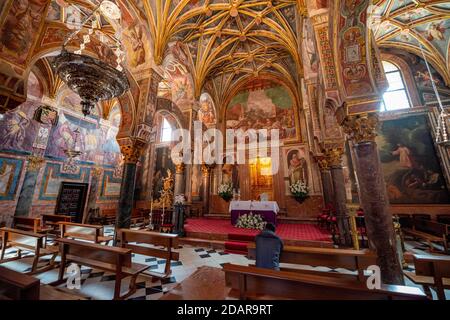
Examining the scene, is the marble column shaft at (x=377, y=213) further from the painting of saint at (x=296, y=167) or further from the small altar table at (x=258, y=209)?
the painting of saint at (x=296, y=167)

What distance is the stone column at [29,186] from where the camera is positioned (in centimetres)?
848

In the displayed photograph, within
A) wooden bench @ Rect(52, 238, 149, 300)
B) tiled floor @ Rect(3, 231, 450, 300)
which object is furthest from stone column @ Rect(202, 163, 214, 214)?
wooden bench @ Rect(52, 238, 149, 300)

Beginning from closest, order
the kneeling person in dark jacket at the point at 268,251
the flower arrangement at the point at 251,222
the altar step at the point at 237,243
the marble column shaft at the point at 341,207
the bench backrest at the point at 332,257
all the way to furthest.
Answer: the kneeling person in dark jacket at the point at 268,251
the bench backrest at the point at 332,257
the marble column shaft at the point at 341,207
the altar step at the point at 237,243
the flower arrangement at the point at 251,222

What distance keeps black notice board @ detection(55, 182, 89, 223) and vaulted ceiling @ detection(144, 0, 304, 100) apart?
10.0 metres

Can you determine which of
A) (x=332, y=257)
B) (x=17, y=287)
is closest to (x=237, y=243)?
(x=332, y=257)

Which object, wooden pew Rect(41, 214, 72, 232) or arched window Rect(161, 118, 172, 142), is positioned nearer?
wooden pew Rect(41, 214, 72, 232)

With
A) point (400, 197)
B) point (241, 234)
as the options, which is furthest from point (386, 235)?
point (400, 197)

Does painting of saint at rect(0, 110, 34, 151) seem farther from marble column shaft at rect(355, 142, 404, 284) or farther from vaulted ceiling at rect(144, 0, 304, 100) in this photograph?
marble column shaft at rect(355, 142, 404, 284)

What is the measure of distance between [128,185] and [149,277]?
3469 mm

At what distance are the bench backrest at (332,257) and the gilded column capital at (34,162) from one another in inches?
496

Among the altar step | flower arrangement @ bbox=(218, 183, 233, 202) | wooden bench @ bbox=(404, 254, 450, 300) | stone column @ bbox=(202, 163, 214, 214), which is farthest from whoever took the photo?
stone column @ bbox=(202, 163, 214, 214)

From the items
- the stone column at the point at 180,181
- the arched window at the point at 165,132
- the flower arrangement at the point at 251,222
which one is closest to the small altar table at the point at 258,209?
the flower arrangement at the point at 251,222

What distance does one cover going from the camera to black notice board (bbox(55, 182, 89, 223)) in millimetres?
10594

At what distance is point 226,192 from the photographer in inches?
457
